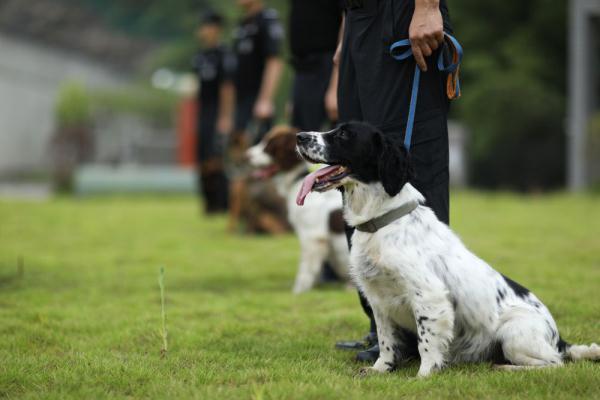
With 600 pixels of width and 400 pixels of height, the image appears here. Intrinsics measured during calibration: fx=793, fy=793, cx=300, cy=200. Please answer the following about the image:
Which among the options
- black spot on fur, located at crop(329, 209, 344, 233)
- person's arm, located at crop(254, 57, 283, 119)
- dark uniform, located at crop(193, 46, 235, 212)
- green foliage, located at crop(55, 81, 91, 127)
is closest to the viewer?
black spot on fur, located at crop(329, 209, 344, 233)

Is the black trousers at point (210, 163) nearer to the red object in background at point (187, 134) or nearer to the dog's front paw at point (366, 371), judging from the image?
the dog's front paw at point (366, 371)

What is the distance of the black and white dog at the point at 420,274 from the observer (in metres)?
3.44

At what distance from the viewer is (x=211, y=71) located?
11656mm

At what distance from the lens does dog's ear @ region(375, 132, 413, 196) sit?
3.42m

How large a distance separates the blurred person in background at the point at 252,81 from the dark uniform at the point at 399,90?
4.13 metres

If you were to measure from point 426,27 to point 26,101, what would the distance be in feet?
89.1

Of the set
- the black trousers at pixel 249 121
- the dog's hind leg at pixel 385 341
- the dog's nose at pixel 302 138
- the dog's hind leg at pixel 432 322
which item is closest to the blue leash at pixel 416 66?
the dog's nose at pixel 302 138

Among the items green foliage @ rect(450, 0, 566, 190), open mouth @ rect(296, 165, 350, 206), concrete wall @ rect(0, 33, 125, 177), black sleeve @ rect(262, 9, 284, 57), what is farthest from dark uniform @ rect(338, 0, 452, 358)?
concrete wall @ rect(0, 33, 125, 177)

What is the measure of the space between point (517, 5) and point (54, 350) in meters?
23.3

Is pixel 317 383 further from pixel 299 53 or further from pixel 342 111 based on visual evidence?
pixel 299 53

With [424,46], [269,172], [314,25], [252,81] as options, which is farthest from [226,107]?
[424,46]

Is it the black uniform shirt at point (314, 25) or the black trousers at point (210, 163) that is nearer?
the black uniform shirt at point (314, 25)

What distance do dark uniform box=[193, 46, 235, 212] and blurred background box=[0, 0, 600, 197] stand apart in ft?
17.2

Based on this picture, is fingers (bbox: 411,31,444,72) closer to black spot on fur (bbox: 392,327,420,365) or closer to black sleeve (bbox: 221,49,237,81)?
black spot on fur (bbox: 392,327,420,365)
